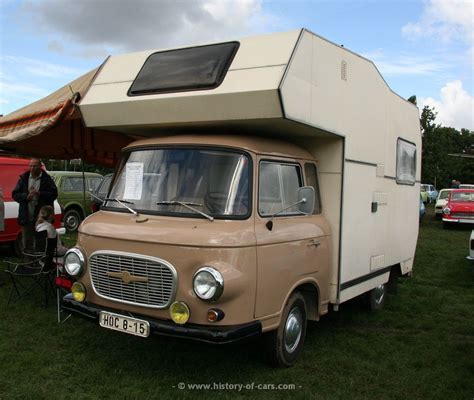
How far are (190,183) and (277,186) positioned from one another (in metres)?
0.85

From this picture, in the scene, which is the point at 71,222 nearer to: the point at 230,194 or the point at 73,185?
the point at 73,185

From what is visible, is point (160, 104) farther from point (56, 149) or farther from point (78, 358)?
point (56, 149)

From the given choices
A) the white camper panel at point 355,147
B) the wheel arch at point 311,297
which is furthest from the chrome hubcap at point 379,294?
the wheel arch at point 311,297

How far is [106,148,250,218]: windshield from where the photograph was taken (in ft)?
14.4

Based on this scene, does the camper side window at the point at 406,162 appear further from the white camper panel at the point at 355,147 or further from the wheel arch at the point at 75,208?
the wheel arch at the point at 75,208

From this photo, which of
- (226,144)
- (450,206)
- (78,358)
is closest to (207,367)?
(78,358)

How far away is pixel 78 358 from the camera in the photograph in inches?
195

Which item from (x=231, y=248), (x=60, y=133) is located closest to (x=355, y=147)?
(x=231, y=248)

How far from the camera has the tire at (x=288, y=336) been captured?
15.2ft

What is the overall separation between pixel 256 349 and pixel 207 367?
0.58 metres

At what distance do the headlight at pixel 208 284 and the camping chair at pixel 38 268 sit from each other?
3.22 m

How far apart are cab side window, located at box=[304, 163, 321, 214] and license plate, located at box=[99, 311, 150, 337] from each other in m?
2.16

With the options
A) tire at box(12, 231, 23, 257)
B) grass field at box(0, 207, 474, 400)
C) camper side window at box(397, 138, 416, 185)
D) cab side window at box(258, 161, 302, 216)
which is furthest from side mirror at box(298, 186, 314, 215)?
tire at box(12, 231, 23, 257)

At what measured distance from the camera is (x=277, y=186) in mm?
4824
